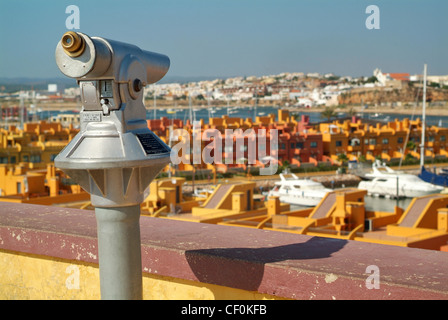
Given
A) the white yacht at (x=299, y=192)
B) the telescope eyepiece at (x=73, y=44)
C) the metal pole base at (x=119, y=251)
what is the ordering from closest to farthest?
the telescope eyepiece at (x=73, y=44)
the metal pole base at (x=119, y=251)
the white yacht at (x=299, y=192)

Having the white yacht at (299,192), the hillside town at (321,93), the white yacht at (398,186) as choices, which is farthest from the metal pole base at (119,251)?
the hillside town at (321,93)

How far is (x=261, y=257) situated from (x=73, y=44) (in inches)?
38.1

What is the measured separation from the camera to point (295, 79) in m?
170

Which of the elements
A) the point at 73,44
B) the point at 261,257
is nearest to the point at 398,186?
the point at 261,257

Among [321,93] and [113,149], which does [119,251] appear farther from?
[321,93]

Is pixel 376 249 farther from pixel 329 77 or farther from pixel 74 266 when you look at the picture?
pixel 329 77

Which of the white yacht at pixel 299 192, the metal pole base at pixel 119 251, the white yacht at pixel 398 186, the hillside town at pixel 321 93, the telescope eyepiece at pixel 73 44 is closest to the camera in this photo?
the telescope eyepiece at pixel 73 44

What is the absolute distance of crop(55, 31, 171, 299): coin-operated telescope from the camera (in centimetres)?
178

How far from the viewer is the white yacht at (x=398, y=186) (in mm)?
38031

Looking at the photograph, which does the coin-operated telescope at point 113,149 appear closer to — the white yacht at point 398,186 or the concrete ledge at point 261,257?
the concrete ledge at point 261,257

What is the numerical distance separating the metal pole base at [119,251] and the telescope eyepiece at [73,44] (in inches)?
17.7

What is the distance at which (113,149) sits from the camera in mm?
1828

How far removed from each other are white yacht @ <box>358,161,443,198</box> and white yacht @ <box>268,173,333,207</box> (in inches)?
179

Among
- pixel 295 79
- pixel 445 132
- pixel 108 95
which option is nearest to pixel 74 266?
pixel 108 95
